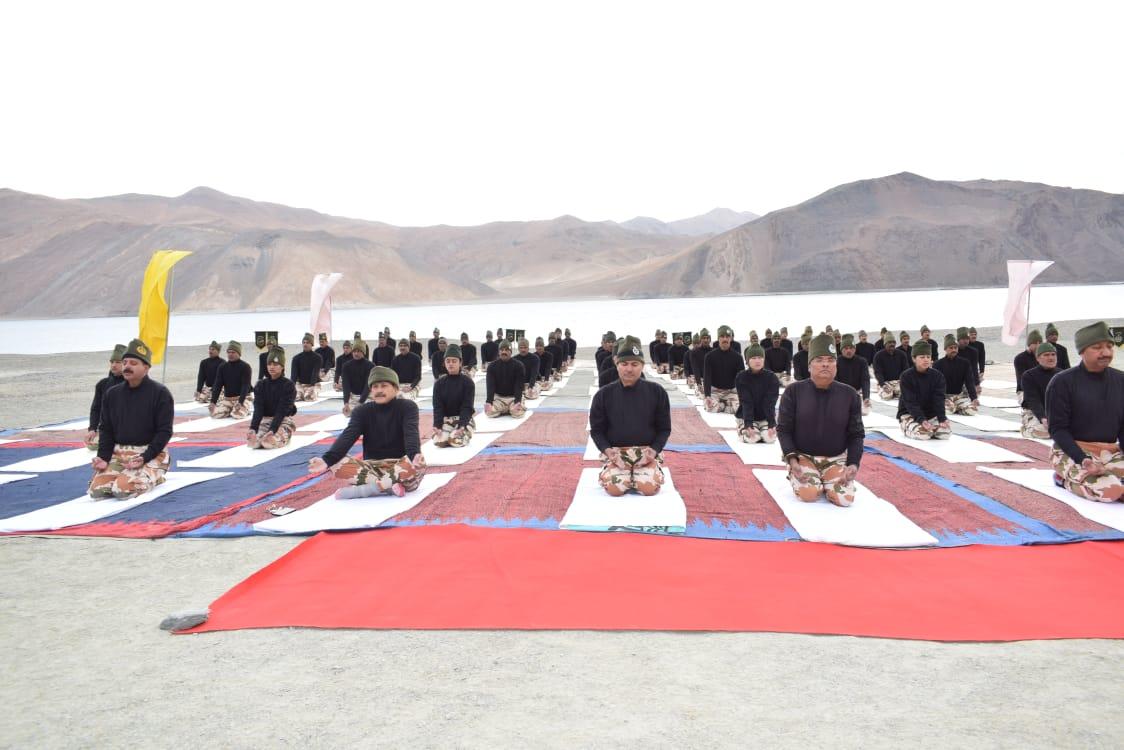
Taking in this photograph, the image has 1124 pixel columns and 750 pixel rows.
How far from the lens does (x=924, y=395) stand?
920 cm

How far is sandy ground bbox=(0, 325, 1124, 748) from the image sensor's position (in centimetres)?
295

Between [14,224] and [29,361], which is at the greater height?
[14,224]

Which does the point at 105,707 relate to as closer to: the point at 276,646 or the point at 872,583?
the point at 276,646

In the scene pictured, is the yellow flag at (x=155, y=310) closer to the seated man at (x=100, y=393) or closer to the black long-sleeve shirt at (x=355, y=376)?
the seated man at (x=100, y=393)

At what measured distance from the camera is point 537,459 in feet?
26.7

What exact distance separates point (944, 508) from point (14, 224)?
217 m

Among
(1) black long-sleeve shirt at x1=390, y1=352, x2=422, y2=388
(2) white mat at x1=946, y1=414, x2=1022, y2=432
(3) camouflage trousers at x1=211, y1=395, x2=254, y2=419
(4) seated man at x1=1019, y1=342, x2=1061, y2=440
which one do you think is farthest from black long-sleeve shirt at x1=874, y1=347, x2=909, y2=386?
(3) camouflage trousers at x1=211, y1=395, x2=254, y2=419

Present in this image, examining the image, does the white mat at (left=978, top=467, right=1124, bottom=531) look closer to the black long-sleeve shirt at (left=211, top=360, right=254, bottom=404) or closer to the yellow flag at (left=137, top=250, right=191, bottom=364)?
the yellow flag at (left=137, top=250, right=191, bottom=364)

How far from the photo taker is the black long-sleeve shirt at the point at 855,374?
10969 millimetres

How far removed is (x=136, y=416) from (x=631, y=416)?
436 centimetres

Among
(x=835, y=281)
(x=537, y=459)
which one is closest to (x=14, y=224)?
(x=835, y=281)

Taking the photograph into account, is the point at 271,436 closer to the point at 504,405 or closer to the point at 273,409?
the point at 273,409

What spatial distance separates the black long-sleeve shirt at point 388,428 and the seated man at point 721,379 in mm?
6469

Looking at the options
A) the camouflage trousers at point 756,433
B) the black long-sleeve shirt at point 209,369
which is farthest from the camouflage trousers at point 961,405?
the black long-sleeve shirt at point 209,369
